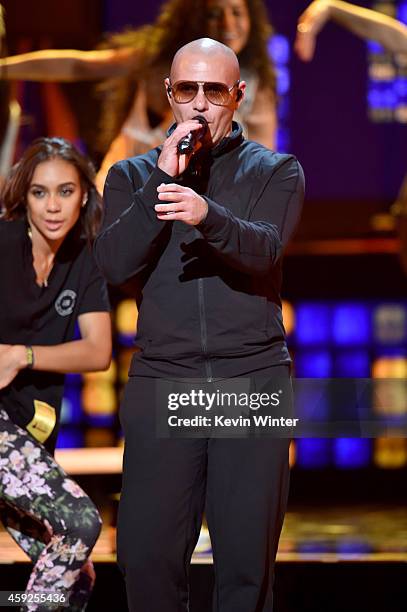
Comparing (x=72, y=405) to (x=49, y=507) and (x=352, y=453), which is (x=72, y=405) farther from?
(x=49, y=507)

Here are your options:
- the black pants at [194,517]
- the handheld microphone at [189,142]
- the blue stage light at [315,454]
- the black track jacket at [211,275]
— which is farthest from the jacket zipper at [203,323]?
the blue stage light at [315,454]

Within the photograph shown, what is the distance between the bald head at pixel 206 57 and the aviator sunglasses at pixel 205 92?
35 mm

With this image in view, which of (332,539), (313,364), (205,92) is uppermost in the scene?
(205,92)

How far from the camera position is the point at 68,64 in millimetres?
4648

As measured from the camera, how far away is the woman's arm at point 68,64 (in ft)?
15.1

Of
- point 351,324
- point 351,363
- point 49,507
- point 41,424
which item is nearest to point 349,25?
point 351,324

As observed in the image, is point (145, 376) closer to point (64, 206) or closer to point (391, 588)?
point (64, 206)

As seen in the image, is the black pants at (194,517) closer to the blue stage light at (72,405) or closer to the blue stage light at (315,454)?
the blue stage light at (315,454)

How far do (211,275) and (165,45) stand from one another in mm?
2342

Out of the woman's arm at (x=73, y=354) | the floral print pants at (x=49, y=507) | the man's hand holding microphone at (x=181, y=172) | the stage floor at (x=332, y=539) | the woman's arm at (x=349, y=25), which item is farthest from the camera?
the woman's arm at (x=349, y=25)

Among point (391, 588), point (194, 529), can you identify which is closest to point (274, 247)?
point (194, 529)

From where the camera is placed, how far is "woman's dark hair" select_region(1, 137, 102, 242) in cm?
306

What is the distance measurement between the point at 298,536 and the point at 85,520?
4.68ft

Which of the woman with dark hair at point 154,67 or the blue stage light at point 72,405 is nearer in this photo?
the woman with dark hair at point 154,67
